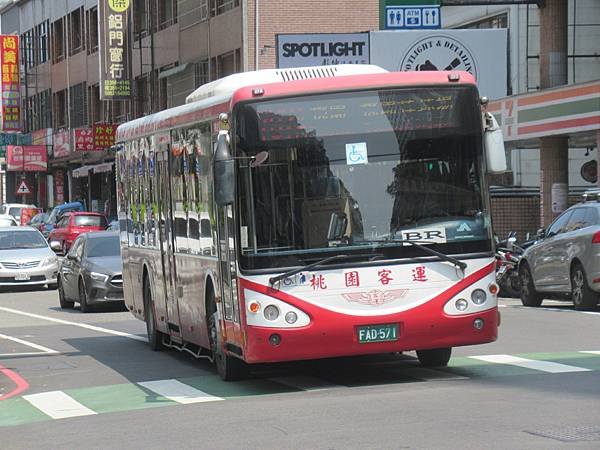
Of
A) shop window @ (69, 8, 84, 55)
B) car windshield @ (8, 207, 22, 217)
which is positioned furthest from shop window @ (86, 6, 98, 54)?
car windshield @ (8, 207, 22, 217)

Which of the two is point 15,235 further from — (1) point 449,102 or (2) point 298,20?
(1) point 449,102

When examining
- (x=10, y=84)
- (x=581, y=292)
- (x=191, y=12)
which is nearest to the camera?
(x=581, y=292)

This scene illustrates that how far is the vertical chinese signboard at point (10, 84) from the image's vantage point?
76812 mm

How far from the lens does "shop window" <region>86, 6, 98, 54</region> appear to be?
67.8 m

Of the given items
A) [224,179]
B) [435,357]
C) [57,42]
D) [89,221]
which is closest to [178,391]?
[224,179]

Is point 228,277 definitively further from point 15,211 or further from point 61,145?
point 61,145

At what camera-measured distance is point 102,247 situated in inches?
1085

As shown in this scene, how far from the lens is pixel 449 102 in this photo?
1266cm

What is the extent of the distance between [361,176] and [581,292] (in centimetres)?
998

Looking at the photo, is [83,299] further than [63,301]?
No

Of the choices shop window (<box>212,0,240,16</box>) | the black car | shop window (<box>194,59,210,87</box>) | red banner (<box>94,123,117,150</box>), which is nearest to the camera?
the black car

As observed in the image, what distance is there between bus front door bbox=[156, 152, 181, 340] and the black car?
876cm

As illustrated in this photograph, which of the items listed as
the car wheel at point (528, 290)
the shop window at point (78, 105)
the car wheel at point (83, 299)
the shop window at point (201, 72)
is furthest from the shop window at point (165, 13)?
the car wheel at point (528, 290)

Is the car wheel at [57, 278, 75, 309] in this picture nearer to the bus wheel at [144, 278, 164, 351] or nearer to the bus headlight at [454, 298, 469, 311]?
the bus wheel at [144, 278, 164, 351]
